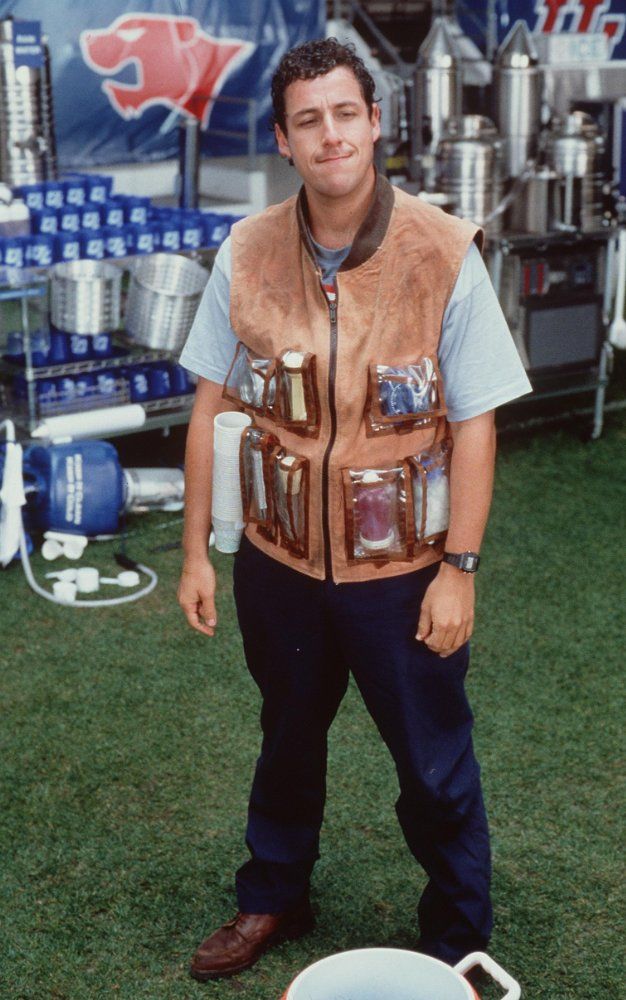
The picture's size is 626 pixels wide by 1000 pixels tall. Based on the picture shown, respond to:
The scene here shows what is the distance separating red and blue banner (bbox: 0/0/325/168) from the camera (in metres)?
6.23

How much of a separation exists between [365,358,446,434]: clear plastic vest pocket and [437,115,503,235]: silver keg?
3.99 metres

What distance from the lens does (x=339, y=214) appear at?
77.0 inches

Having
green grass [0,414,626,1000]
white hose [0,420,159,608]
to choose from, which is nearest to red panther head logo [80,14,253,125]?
white hose [0,420,159,608]

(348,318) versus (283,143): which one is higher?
(283,143)

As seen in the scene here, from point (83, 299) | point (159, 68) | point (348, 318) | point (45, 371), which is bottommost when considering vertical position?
point (45, 371)

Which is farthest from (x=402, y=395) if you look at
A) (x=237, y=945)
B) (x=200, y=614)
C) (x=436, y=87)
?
(x=436, y=87)

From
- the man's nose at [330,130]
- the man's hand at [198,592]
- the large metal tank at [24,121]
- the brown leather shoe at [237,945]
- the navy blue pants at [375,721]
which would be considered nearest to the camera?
the man's nose at [330,130]

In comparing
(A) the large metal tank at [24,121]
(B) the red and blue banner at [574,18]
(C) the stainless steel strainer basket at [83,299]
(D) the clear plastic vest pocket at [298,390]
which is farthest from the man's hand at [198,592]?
(B) the red and blue banner at [574,18]

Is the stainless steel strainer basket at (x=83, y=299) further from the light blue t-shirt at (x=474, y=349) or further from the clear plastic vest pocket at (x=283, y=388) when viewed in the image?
the light blue t-shirt at (x=474, y=349)

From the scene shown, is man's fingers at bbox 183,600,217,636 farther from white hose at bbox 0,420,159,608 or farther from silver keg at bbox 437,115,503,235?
silver keg at bbox 437,115,503,235

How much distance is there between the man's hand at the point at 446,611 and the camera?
2.03 meters

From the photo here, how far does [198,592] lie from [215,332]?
0.49 m

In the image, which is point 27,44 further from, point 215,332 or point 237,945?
point 237,945

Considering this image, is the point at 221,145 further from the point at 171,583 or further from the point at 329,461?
the point at 329,461
